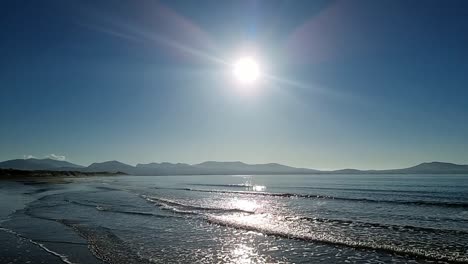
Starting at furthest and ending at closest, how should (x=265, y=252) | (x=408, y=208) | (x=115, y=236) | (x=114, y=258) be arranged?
(x=408, y=208) < (x=115, y=236) < (x=265, y=252) < (x=114, y=258)

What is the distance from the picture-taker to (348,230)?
20500 mm

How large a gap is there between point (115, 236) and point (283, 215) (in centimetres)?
1418

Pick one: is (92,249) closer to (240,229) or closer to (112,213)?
(240,229)

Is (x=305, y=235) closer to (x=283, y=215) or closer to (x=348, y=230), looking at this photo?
(x=348, y=230)

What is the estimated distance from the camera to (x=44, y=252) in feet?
47.2

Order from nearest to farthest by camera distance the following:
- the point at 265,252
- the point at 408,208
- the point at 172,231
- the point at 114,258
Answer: the point at 114,258, the point at 265,252, the point at 172,231, the point at 408,208

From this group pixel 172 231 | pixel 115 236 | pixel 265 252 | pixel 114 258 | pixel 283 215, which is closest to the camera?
pixel 114 258

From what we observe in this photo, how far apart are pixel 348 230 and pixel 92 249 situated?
48.4 feet

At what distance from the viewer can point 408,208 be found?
31141mm

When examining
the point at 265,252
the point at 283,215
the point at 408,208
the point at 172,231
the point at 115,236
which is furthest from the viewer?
the point at 408,208

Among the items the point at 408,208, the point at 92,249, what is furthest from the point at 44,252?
→ the point at 408,208

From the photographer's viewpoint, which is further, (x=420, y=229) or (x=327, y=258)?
(x=420, y=229)

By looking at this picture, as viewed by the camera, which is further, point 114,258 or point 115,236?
point 115,236

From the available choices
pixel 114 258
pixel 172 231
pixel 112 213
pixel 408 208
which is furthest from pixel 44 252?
pixel 408 208
